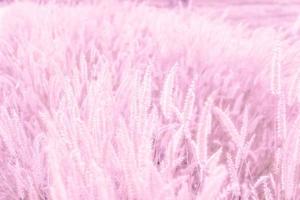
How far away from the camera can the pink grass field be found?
1.12 metres

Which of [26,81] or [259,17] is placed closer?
[26,81]

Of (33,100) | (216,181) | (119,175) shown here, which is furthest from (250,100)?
(216,181)

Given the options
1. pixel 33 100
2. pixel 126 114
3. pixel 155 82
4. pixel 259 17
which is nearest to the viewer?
pixel 126 114

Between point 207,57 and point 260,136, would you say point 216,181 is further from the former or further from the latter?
point 207,57

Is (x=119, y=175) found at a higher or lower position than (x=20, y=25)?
lower

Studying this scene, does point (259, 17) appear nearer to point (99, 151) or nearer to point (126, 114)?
point (126, 114)

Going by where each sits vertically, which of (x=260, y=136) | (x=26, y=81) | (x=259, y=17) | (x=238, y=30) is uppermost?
(x=259, y=17)

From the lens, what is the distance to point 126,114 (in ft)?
5.68

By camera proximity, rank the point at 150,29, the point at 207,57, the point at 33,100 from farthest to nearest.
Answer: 1. the point at 150,29
2. the point at 207,57
3. the point at 33,100

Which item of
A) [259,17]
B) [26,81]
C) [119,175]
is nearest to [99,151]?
[119,175]

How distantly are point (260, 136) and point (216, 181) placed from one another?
0.98 m

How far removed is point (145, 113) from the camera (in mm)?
1272

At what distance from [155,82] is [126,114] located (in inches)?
22.3

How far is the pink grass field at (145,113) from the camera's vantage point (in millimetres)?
1123
